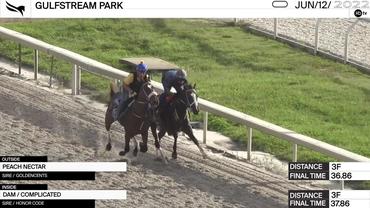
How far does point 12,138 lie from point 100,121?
115cm

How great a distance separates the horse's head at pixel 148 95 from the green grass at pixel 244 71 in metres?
1.16

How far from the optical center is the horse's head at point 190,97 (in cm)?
1380

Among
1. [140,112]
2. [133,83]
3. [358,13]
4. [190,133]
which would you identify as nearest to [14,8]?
[133,83]

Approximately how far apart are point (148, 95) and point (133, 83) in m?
0.22

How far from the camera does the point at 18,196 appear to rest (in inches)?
533

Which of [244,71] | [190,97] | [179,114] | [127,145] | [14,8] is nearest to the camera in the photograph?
[14,8]

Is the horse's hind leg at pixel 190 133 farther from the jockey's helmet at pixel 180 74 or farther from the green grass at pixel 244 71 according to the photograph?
the green grass at pixel 244 71

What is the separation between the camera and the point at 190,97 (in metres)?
13.9

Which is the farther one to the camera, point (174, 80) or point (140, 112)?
point (140, 112)

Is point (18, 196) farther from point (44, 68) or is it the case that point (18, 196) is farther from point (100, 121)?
point (44, 68)

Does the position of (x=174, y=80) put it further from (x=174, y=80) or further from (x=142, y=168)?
(x=142, y=168)

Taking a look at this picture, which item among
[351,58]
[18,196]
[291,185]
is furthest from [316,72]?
[18,196]

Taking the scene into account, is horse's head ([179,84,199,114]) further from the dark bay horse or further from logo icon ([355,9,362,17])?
logo icon ([355,9,362,17])

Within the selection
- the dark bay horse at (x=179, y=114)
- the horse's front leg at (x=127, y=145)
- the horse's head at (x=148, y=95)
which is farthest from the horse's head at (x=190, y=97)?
the horse's front leg at (x=127, y=145)
